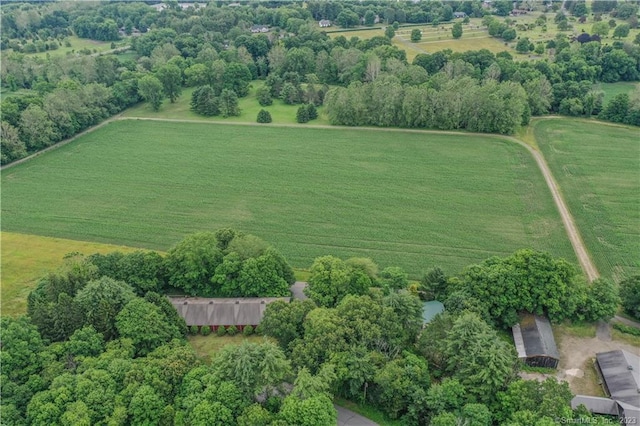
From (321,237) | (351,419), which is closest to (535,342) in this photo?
(351,419)

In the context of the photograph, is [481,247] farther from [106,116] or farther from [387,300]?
[106,116]

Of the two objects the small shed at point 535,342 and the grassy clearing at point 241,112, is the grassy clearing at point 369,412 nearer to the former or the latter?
the small shed at point 535,342

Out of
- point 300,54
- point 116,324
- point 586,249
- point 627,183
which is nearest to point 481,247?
point 586,249

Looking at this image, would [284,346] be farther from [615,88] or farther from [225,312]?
[615,88]

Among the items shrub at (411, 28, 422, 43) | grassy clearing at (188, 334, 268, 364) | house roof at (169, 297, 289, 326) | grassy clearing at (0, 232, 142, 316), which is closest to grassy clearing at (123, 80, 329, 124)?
grassy clearing at (0, 232, 142, 316)

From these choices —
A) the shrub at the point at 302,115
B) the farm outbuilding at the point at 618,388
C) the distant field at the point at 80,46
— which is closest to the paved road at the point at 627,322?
the farm outbuilding at the point at 618,388

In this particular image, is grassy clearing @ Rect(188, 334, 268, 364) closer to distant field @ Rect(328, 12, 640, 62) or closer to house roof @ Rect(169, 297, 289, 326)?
house roof @ Rect(169, 297, 289, 326)
